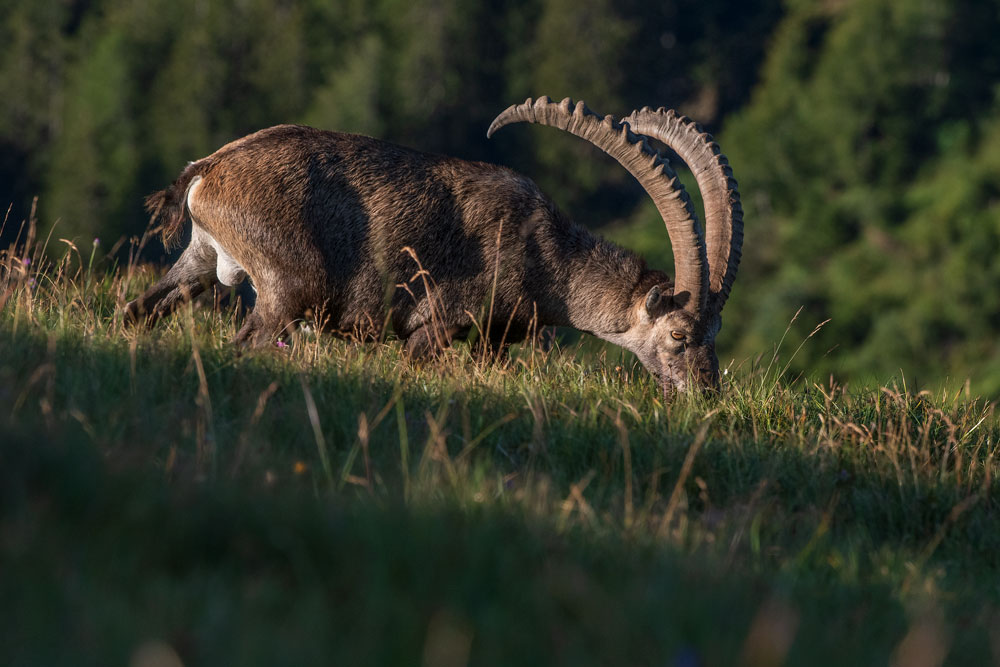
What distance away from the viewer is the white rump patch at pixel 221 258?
6746mm

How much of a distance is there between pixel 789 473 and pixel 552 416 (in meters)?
1.10

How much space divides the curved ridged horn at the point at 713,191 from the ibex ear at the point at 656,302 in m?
0.28

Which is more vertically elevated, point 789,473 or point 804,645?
point 804,645

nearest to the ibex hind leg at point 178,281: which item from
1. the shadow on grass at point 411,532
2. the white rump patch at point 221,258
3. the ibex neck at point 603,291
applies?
the white rump patch at point 221,258

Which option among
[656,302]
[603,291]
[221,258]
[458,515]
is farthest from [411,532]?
[603,291]

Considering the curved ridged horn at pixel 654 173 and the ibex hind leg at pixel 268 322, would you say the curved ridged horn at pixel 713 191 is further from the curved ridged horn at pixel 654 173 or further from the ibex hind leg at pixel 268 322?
the ibex hind leg at pixel 268 322

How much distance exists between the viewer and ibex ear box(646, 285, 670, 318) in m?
7.07

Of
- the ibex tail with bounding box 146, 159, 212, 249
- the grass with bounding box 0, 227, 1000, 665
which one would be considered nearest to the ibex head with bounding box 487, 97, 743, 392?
the grass with bounding box 0, 227, 1000, 665

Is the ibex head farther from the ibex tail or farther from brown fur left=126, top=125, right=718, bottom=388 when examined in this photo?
the ibex tail

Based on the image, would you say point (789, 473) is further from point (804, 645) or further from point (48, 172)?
point (48, 172)

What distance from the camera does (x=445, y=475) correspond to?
4.01m

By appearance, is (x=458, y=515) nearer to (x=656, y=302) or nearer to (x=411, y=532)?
(x=411, y=532)

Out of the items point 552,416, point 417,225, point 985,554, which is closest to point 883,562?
point 985,554

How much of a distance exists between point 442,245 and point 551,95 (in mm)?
55737
